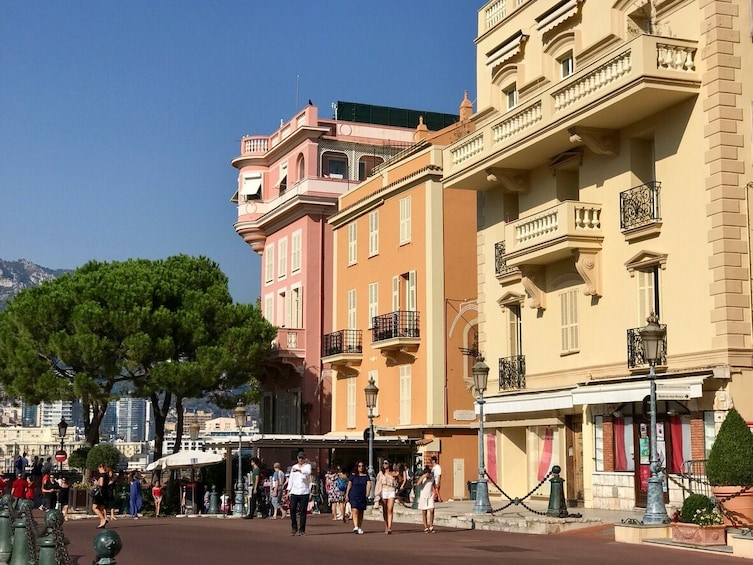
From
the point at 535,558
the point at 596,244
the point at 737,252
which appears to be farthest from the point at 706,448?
the point at 535,558

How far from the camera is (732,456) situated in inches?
793

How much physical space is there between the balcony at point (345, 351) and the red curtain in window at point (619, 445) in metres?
18.3

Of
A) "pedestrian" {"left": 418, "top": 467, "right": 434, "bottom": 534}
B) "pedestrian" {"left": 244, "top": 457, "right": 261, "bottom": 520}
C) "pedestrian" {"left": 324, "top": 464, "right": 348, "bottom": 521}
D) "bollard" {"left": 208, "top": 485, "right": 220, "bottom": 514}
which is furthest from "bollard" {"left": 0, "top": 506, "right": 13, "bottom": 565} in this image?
"bollard" {"left": 208, "top": 485, "right": 220, "bottom": 514}

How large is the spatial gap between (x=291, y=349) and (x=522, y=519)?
27388 mm

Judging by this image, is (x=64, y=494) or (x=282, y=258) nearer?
(x=64, y=494)

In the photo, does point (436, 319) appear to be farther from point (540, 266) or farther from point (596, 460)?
point (596, 460)

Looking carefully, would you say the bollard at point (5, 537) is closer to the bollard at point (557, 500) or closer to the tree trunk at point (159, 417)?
the bollard at point (557, 500)

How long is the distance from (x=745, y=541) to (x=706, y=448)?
6354 millimetres

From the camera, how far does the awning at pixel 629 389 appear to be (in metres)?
23.6

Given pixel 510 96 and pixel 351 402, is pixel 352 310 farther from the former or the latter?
pixel 510 96

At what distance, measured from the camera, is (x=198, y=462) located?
4238 cm

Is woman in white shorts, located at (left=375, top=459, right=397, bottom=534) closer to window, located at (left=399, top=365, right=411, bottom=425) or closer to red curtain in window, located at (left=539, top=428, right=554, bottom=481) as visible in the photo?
red curtain in window, located at (left=539, top=428, right=554, bottom=481)

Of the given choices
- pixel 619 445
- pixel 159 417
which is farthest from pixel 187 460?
pixel 619 445

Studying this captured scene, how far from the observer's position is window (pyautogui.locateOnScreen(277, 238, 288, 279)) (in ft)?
A: 175
